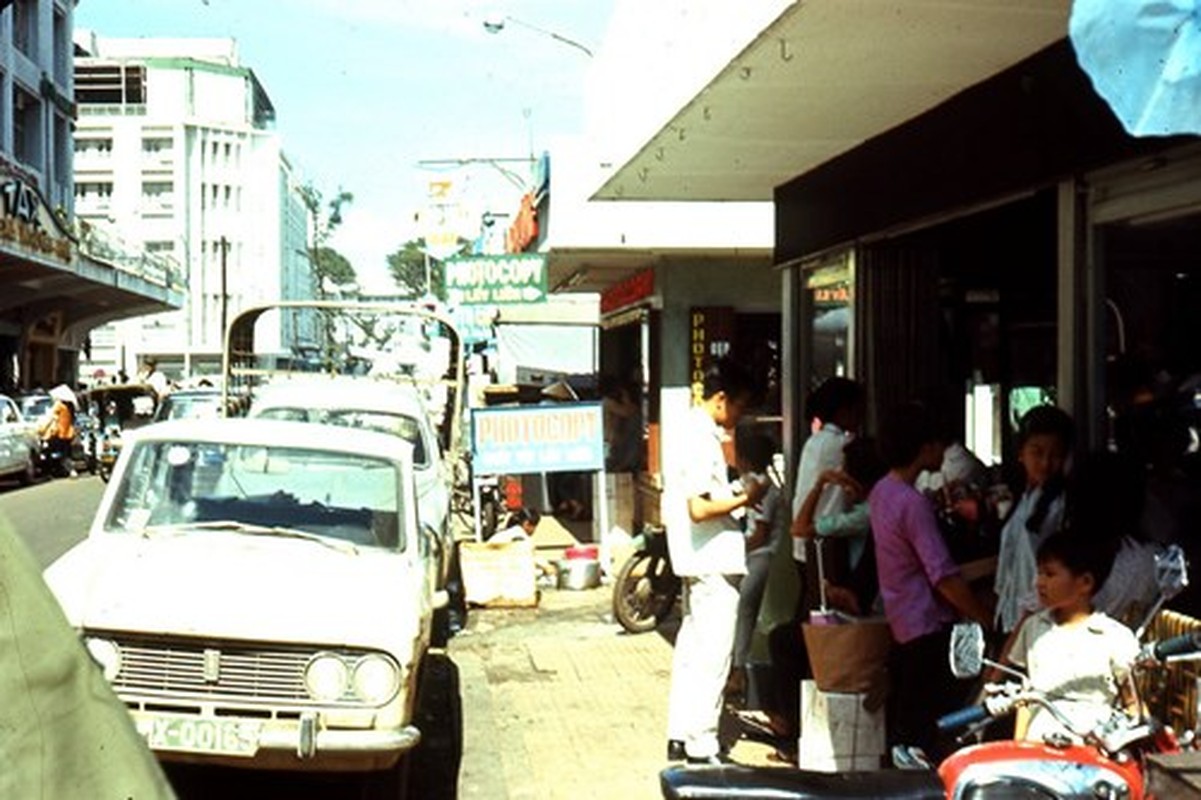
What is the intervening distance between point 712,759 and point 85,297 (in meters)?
46.8

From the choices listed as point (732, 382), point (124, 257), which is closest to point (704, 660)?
point (732, 382)

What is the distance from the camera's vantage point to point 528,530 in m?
15.0

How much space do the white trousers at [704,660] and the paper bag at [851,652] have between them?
29.8 inches

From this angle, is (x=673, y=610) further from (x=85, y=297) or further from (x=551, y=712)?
(x=85, y=297)

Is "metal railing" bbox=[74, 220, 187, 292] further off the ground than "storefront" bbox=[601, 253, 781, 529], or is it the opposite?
"metal railing" bbox=[74, 220, 187, 292]

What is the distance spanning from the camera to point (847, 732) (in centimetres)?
595

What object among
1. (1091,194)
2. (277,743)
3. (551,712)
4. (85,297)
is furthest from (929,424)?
(85,297)

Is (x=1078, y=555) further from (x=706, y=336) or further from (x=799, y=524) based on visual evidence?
(x=706, y=336)

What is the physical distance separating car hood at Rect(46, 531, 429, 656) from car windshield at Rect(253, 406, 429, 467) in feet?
17.8

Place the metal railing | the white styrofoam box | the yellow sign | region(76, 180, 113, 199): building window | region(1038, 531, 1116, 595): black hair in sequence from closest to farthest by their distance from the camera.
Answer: region(1038, 531, 1116, 595): black hair → the white styrofoam box → the yellow sign → the metal railing → region(76, 180, 113, 199): building window

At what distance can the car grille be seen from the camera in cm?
582

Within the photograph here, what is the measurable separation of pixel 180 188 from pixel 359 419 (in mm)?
82359

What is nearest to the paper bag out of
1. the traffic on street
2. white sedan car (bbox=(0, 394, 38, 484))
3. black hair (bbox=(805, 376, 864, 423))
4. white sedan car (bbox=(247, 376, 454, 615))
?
the traffic on street

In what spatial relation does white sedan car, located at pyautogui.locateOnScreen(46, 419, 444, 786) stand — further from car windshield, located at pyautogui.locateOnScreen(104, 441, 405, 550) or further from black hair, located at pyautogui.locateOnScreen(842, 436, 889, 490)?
black hair, located at pyautogui.locateOnScreen(842, 436, 889, 490)
